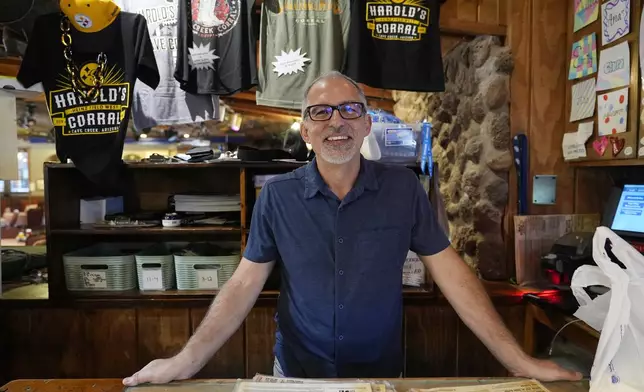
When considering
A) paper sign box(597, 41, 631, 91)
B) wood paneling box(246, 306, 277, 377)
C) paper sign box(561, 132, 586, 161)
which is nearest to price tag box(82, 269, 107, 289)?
wood paneling box(246, 306, 277, 377)

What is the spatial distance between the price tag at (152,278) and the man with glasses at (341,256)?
110 centimetres

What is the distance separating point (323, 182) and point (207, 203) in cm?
124

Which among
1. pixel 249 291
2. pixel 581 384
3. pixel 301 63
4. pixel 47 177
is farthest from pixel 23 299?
pixel 581 384

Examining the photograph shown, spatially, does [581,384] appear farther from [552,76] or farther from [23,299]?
[23,299]

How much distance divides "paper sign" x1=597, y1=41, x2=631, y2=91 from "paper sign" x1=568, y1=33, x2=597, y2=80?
72 millimetres

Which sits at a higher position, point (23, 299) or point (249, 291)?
point (249, 291)

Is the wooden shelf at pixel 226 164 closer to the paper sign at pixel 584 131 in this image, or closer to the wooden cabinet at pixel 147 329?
the wooden cabinet at pixel 147 329

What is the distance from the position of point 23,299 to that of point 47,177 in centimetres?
68

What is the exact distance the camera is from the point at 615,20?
2.08 m

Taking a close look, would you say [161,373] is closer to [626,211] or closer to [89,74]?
[89,74]

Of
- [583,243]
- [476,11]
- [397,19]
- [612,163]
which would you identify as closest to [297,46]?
[397,19]

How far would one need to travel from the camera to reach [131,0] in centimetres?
250

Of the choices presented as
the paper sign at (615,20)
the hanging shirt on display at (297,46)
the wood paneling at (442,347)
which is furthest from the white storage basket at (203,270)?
the paper sign at (615,20)

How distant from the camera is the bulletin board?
199cm
